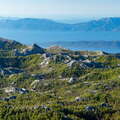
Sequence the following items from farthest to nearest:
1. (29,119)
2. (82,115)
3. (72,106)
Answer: (72,106)
(82,115)
(29,119)

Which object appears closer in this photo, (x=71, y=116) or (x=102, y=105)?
(x=71, y=116)

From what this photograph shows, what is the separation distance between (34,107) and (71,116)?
23.0m

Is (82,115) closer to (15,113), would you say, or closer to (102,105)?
(102,105)

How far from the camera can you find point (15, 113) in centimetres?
17525

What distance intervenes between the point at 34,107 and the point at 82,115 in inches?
1017

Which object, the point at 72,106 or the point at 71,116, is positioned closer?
the point at 71,116

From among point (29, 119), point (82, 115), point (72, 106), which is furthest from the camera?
point (72, 106)

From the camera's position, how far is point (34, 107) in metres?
185

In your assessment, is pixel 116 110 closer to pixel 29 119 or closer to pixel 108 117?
pixel 108 117

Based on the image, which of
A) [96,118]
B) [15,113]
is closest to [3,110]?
[15,113]

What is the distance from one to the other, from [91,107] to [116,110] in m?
14.0

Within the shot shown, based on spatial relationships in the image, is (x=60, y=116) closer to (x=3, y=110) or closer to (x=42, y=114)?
(x=42, y=114)

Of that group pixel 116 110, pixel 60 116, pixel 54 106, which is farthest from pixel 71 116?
pixel 116 110

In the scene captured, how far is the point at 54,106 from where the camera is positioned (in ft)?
623
